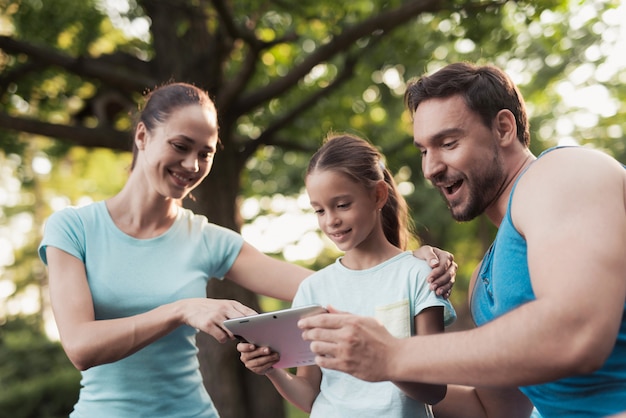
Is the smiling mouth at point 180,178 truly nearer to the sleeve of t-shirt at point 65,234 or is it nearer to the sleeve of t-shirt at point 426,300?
the sleeve of t-shirt at point 65,234

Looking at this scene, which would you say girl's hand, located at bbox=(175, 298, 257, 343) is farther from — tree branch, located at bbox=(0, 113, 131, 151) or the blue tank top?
tree branch, located at bbox=(0, 113, 131, 151)

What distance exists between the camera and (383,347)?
1807 mm

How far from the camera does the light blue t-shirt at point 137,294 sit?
9.26ft

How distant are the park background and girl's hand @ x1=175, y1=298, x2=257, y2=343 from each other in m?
1.43

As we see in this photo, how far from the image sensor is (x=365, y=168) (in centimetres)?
282

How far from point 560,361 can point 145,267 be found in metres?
1.91

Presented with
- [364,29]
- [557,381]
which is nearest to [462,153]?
[557,381]

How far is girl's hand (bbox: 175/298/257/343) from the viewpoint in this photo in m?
2.50

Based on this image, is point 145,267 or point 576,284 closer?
point 576,284

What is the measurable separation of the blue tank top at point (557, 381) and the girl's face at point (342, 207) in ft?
2.32

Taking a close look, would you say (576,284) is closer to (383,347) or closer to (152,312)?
(383,347)

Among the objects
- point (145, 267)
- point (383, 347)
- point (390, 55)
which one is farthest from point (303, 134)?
point (383, 347)

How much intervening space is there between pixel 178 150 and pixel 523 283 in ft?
5.61

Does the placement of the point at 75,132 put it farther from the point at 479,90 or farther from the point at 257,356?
the point at 479,90
